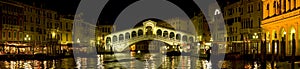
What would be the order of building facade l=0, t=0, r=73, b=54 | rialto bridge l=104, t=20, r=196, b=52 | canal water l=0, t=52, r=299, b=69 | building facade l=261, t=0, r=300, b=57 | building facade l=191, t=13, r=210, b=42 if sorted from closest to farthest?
canal water l=0, t=52, r=299, b=69 < building facade l=261, t=0, r=300, b=57 < building facade l=0, t=0, r=73, b=54 < building facade l=191, t=13, r=210, b=42 < rialto bridge l=104, t=20, r=196, b=52

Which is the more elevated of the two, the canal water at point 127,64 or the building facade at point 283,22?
the building facade at point 283,22

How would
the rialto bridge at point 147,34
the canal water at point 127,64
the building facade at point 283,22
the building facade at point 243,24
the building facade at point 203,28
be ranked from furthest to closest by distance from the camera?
the rialto bridge at point 147,34 < the building facade at point 203,28 < the building facade at point 243,24 < the building facade at point 283,22 < the canal water at point 127,64

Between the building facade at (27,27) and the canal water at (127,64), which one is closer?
the canal water at (127,64)

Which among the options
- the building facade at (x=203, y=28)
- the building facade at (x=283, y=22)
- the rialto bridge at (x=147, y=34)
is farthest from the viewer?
the rialto bridge at (x=147, y=34)

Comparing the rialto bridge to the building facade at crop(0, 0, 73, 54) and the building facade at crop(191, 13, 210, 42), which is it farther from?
the building facade at crop(0, 0, 73, 54)

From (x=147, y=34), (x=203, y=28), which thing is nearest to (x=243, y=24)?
(x=203, y=28)

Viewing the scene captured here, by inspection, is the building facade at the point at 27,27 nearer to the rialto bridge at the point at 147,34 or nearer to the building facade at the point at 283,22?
the building facade at the point at 283,22

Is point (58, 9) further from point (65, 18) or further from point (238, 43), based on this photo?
point (238, 43)

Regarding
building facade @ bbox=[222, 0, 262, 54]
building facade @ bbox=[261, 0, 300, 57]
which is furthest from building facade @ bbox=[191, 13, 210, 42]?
building facade @ bbox=[261, 0, 300, 57]

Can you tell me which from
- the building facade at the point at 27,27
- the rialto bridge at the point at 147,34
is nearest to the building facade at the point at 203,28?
the rialto bridge at the point at 147,34

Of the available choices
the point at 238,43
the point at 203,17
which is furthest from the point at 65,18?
the point at 238,43

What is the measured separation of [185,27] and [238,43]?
85.8m

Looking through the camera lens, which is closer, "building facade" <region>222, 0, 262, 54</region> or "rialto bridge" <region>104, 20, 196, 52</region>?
"building facade" <region>222, 0, 262, 54</region>

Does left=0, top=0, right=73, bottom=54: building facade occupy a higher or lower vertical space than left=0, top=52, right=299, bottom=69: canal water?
higher
